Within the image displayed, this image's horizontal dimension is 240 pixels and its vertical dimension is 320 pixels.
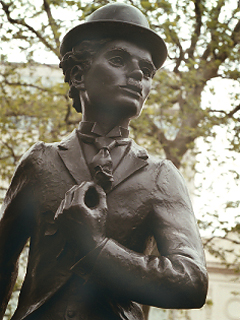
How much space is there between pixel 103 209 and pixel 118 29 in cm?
106

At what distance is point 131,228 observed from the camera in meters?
2.76

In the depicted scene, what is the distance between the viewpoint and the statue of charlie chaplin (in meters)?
2.48

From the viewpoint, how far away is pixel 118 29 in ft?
9.73

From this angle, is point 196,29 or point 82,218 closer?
Result: point 82,218

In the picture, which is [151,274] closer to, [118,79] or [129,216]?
[129,216]

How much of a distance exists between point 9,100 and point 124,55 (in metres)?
8.76

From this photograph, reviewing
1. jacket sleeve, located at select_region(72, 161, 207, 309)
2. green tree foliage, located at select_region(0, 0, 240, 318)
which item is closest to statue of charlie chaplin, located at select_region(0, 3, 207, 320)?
jacket sleeve, located at select_region(72, 161, 207, 309)

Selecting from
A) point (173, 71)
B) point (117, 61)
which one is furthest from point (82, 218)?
point (173, 71)

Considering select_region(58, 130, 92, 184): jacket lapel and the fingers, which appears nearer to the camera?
the fingers

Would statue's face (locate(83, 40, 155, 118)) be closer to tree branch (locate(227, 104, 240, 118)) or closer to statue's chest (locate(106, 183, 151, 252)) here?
statue's chest (locate(106, 183, 151, 252))

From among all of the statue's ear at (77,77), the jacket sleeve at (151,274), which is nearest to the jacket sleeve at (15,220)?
the statue's ear at (77,77)

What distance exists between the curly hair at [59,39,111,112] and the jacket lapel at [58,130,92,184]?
352 mm

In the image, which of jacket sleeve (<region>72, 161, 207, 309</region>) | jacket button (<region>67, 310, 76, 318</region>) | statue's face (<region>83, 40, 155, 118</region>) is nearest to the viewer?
jacket sleeve (<region>72, 161, 207, 309</region>)

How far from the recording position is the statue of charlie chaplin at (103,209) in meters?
2.48
